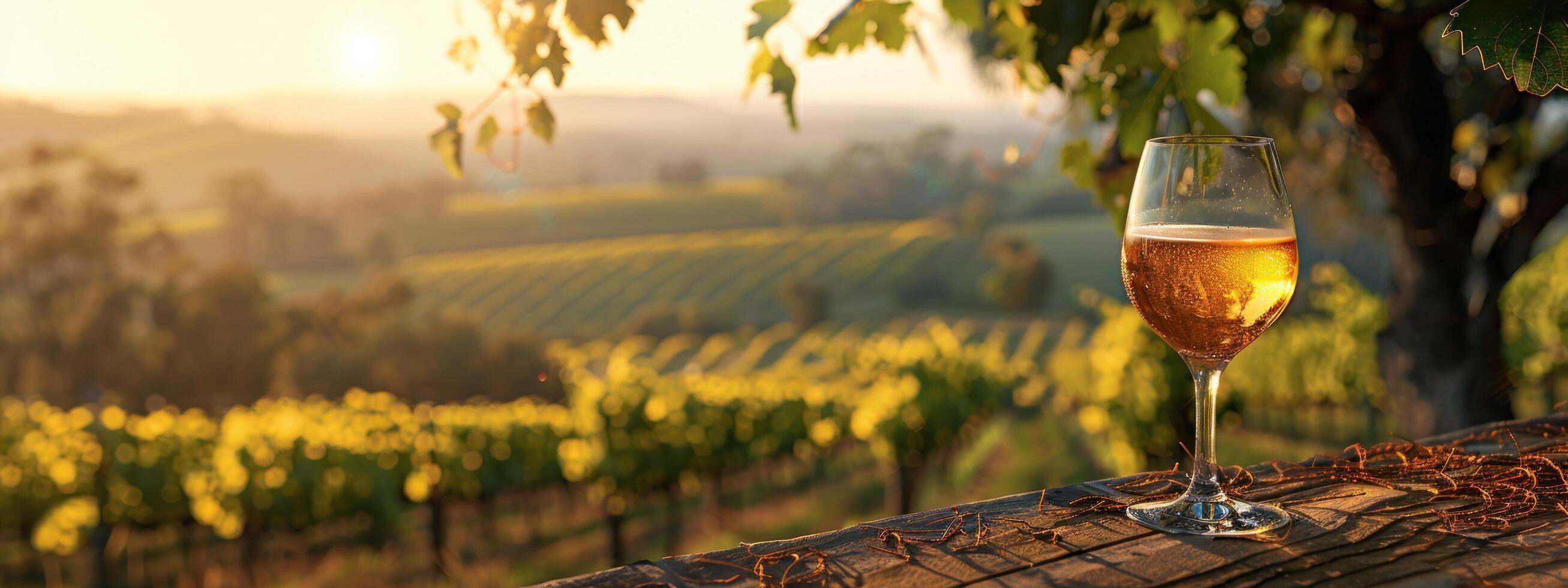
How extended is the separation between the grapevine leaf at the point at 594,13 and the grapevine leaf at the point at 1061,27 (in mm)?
694

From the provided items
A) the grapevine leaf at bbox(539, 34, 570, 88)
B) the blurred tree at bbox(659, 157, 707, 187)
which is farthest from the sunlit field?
the blurred tree at bbox(659, 157, 707, 187)

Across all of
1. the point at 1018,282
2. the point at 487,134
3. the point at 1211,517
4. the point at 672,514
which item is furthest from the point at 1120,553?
the point at 1018,282

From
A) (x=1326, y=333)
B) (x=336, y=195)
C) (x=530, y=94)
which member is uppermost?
(x=336, y=195)

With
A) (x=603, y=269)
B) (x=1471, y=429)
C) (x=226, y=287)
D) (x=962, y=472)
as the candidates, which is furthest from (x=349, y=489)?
(x=603, y=269)

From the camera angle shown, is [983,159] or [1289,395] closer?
[983,159]

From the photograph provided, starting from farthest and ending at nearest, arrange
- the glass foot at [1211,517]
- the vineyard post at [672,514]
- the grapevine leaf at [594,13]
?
the vineyard post at [672,514], the grapevine leaf at [594,13], the glass foot at [1211,517]

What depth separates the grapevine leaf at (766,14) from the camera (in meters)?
1.72

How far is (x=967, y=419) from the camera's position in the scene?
14977mm

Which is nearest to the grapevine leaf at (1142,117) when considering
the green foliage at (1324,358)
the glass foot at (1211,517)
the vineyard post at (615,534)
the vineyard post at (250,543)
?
the glass foot at (1211,517)

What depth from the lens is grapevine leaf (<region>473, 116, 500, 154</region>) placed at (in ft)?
5.80

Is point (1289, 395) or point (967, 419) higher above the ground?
point (967, 419)

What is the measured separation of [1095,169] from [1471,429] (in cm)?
98

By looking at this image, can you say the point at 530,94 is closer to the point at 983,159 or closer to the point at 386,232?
the point at 983,159

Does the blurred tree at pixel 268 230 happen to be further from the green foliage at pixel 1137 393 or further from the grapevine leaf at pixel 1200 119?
the grapevine leaf at pixel 1200 119
